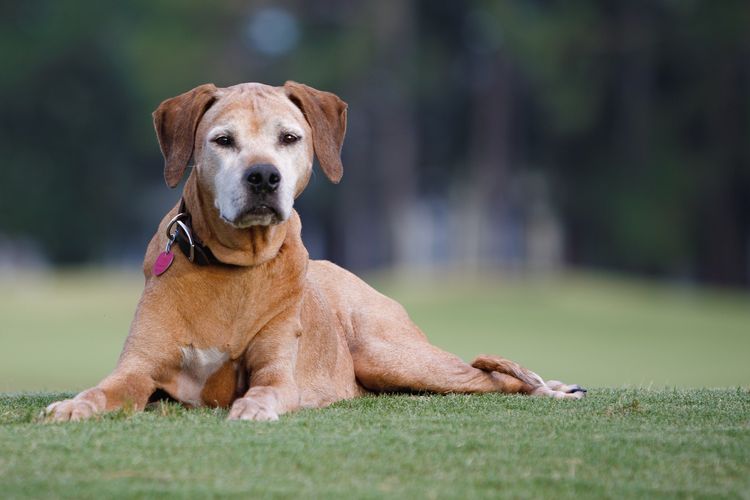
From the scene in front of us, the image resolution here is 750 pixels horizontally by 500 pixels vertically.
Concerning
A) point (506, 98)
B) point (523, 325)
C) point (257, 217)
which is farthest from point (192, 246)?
point (506, 98)

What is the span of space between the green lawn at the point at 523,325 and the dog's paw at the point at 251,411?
824 cm

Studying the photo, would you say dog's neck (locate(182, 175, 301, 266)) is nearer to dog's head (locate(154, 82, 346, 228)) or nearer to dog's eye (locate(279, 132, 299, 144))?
dog's head (locate(154, 82, 346, 228))

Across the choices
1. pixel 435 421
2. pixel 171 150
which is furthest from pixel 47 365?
pixel 435 421

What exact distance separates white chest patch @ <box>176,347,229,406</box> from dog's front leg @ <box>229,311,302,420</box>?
17 cm

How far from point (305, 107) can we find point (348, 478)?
2696mm

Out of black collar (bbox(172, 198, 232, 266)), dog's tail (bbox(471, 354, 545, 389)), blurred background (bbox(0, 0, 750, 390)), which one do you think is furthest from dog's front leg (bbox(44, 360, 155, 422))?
blurred background (bbox(0, 0, 750, 390))

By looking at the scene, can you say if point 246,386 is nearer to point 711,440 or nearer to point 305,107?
point 305,107

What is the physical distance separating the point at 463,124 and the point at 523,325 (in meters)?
16.9

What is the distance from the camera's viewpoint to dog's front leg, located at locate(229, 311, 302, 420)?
222 inches

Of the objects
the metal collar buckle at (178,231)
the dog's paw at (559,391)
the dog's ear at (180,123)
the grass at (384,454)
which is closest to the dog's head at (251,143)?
the dog's ear at (180,123)

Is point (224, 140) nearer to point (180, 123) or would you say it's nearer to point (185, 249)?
point (180, 123)

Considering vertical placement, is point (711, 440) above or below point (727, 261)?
above

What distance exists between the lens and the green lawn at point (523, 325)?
16.8 meters

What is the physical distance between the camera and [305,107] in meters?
6.49
